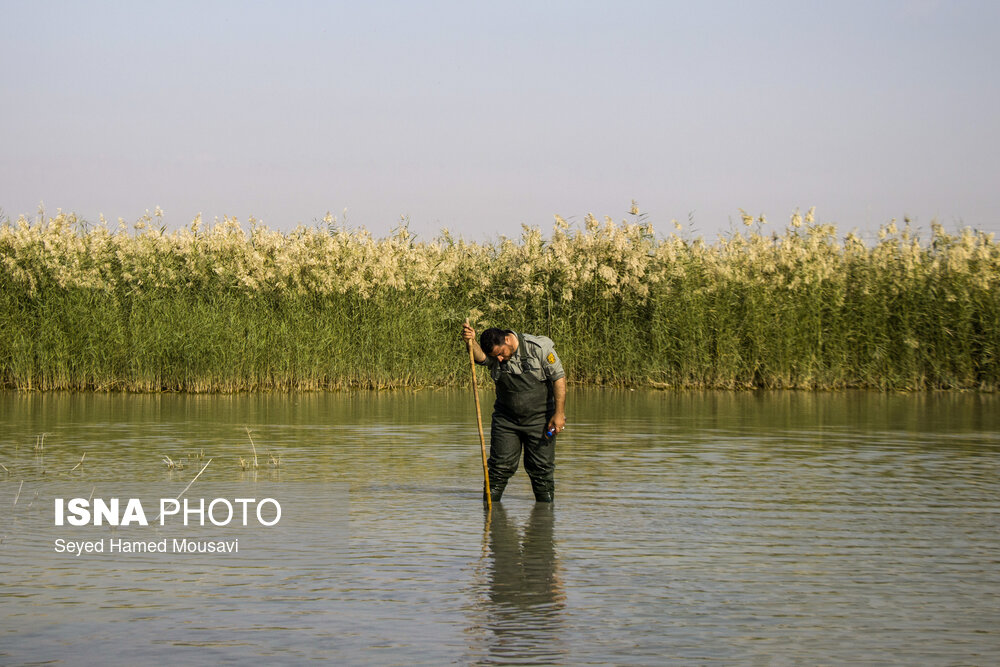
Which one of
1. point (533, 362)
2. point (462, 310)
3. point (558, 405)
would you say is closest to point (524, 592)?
point (558, 405)

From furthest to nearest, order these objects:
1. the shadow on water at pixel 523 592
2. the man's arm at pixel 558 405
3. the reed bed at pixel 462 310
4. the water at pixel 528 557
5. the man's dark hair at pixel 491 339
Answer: the reed bed at pixel 462 310
the man's arm at pixel 558 405
the man's dark hair at pixel 491 339
the water at pixel 528 557
the shadow on water at pixel 523 592

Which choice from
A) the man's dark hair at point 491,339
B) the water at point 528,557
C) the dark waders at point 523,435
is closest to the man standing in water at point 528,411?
the dark waders at point 523,435

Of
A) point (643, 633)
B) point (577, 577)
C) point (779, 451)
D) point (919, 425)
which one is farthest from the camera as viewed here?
point (919, 425)

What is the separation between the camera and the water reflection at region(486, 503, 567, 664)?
19.0ft

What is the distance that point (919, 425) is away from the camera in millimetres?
17344

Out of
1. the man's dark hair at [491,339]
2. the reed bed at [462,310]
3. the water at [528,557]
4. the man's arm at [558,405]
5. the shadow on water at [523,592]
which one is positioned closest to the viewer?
the shadow on water at [523,592]

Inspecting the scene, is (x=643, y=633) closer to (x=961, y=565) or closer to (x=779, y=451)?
(x=961, y=565)

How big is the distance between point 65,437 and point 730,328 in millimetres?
14315

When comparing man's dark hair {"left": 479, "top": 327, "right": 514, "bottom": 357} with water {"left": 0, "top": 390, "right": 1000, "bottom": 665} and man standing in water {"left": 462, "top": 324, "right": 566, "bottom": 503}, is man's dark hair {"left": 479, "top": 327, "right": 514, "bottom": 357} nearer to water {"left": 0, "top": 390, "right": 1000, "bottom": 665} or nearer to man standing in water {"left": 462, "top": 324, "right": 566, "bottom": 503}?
man standing in water {"left": 462, "top": 324, "right": 566, "bottom": 503}

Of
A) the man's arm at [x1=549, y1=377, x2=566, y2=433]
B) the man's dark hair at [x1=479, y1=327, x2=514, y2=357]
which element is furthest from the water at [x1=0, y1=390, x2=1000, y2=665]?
the man's dark hair at [x1=479, y1=327, x2=514, y2=357]

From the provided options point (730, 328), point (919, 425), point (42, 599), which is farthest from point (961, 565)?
point (730, 328)

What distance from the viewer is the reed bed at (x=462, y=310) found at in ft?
76.9

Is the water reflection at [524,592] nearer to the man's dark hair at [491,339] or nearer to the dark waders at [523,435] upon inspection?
the dark waders at [523,435]

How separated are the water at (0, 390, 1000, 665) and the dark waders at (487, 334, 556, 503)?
0.25m
